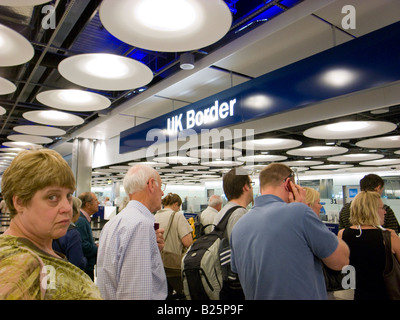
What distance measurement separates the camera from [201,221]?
515 cm

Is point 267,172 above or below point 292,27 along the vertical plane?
below

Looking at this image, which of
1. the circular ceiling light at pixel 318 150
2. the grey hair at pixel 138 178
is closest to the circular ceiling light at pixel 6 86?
the grey hair at pixel 138 178

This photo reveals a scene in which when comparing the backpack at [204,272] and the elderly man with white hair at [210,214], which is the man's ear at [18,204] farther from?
the elderly man with white hair at [210,214]

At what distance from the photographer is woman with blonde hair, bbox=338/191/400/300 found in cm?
243

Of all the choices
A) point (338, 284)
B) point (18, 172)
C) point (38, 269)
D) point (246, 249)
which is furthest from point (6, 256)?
point (338, 284)

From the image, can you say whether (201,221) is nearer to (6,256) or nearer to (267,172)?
(267,172)

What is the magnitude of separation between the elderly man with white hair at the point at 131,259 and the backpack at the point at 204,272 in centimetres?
44

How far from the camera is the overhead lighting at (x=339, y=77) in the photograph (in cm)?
293

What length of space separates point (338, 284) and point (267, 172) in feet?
3.38

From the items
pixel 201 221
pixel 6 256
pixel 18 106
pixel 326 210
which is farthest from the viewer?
pixel 326 210

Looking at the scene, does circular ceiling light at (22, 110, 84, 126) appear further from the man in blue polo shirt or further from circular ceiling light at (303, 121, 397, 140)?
the man in blue polo shirt

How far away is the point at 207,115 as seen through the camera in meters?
4.52

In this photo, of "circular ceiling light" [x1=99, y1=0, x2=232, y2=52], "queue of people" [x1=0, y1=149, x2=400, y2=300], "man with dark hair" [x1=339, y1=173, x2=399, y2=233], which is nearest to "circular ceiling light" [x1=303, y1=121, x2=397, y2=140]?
"man with dark hair" [x1=339, y1=173, x2=399, y2=233]

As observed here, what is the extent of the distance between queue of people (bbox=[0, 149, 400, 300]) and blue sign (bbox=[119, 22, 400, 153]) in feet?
3.46
